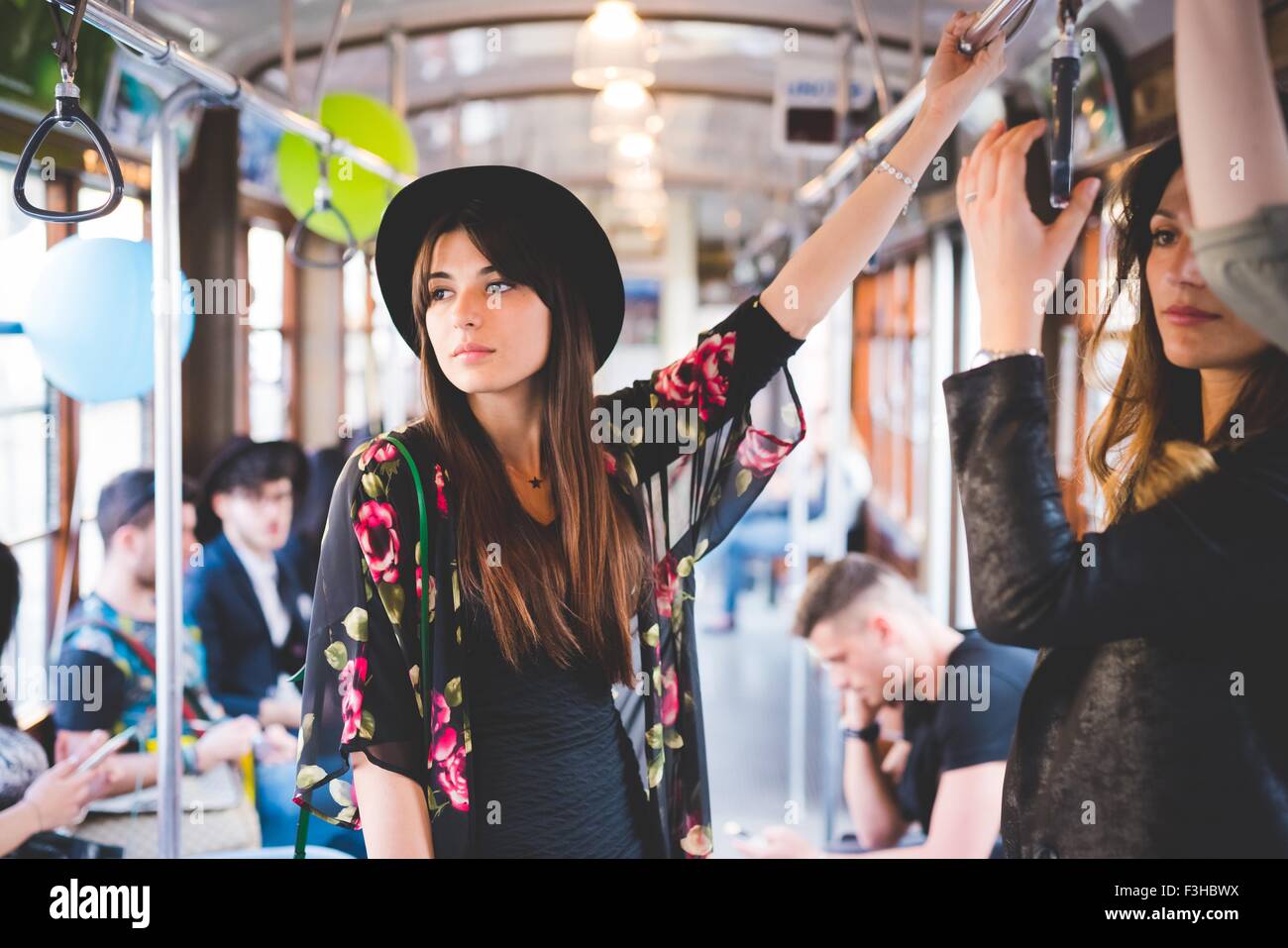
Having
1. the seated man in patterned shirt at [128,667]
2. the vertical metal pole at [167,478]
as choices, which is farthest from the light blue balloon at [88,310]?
the seated man in patterned shirt at [128,667]

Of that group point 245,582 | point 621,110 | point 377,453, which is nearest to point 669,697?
point 377,453

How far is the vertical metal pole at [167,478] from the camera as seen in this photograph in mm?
1986

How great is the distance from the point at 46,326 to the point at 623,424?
1.40m

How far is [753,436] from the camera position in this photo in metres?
1.80

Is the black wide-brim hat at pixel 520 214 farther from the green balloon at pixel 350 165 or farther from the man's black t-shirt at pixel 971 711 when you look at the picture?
the green balloon at pixel 350 165

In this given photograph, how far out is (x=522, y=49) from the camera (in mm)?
4215

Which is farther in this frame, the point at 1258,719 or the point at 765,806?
the point at 765,806

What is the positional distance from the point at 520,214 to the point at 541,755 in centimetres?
79

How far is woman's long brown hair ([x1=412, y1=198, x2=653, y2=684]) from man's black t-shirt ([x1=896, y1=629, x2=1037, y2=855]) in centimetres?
94

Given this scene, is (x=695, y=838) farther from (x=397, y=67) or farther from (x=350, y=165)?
(x=397, y=67)

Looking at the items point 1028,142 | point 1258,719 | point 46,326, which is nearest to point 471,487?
point 1028,142

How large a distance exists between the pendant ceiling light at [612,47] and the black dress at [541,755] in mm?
2354

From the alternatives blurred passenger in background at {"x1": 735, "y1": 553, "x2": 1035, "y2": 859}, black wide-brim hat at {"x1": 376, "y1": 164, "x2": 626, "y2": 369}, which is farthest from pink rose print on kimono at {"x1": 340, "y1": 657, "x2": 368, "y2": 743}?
blurred passenger in background at {"x1": 735, "y1": 553, "x2": 1035, "y2": 859}
